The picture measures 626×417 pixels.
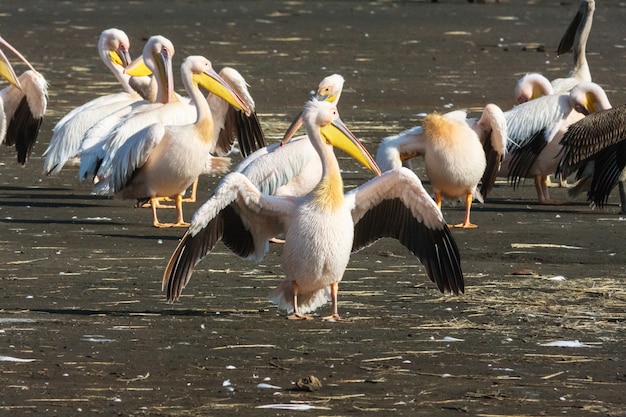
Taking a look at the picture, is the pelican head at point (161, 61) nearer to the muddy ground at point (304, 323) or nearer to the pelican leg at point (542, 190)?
the muddy ground at point (304, 323)

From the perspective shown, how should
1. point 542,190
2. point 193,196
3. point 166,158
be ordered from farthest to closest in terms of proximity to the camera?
point 542,190, point 193,196, point 166,158

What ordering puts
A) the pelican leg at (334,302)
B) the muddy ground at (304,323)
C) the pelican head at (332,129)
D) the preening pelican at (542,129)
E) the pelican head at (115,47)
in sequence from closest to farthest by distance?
the muddy ground at (304,323), the pelican leg at (334,302), the pelican head at (332,129), the preening pelican at (542,129), the pelican head at (115,47)

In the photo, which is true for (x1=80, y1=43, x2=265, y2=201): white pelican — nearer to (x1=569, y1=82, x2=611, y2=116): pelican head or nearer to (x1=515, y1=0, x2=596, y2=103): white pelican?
(x1=569, y1=82, x2=611, y2=116): pelican head

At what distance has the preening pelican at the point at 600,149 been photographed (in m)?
9.69

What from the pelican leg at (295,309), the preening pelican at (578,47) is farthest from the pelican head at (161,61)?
the pelican leg at (295,309)

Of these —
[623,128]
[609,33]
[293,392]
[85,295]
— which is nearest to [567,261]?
[623,128]

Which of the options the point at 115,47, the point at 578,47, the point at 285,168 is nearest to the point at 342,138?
the point at 285,168

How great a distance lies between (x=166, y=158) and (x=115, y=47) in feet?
10.7

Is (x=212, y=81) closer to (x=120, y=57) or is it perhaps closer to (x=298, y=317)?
(x=120, y=57)

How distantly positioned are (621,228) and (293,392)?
4415mm

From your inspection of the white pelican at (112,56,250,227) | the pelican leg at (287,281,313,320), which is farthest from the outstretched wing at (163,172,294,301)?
the white pelican at (112,56,250,227)

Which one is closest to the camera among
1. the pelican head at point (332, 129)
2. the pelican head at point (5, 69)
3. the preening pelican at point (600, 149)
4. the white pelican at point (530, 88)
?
the pelican head at point (332, 129)

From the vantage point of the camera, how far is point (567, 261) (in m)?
8.05

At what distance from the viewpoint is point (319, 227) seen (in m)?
6.42
